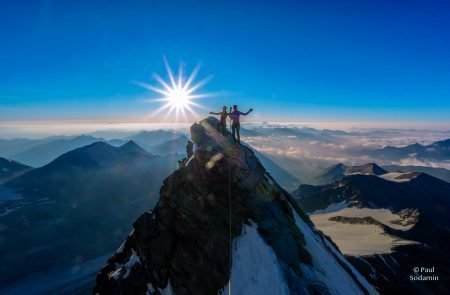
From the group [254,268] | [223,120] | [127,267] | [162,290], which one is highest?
[223,120]

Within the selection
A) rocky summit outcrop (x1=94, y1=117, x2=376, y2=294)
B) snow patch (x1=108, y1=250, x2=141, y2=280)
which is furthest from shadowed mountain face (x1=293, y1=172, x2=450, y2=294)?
snow patch (x1=108, y1=250, x2=141, y2=280)

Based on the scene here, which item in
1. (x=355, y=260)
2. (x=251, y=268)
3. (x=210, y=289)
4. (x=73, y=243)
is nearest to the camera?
(x=251, y=268)

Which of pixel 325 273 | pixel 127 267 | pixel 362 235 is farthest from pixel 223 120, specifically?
pixel 362 235

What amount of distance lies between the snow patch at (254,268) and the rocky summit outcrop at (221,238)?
91 millimetres

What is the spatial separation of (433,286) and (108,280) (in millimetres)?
80545

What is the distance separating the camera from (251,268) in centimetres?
2603

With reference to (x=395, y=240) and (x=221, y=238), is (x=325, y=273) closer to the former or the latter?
(x=221, y=238)

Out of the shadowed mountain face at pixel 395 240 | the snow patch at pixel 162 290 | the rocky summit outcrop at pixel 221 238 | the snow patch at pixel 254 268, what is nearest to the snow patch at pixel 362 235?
the shadowed mountain face at pixel 395 240

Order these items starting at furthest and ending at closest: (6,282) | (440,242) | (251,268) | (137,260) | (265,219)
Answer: (6,282) → (440,242) → (137,260) → (265,219) → (251,268)

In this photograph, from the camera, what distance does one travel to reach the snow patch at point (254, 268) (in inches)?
942

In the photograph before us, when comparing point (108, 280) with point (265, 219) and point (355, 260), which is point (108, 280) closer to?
point (265, 219)

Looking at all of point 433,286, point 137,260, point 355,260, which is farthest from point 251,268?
point 433,286

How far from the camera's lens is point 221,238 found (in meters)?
29.6

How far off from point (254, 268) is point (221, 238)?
4986 millimetres
